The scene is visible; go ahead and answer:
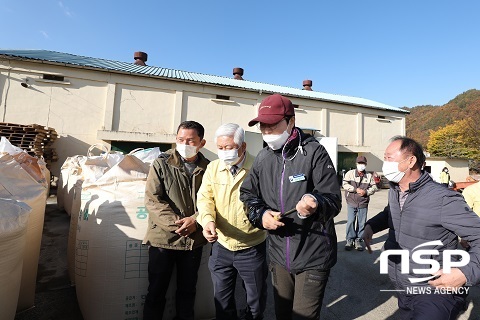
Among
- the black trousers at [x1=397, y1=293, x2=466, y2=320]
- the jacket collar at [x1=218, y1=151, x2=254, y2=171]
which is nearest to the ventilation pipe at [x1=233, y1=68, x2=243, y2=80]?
the jacket collar at [x1=218, y1=151, x2=254, y2=171]

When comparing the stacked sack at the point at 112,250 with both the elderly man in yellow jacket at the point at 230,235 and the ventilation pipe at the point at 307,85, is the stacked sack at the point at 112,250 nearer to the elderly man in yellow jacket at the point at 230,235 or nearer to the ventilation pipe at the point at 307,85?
the elderly man in yellow jacket at the point at 230,235

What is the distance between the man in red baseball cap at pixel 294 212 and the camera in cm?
134

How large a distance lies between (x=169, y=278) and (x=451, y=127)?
140ft

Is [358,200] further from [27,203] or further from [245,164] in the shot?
[27,203]

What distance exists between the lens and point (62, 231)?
13.5 ft

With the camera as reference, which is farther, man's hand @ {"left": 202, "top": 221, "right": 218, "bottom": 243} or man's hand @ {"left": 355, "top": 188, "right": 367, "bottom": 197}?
man's hand @ {"left": 355, "top": 188, "right": 367, "bottom": 197}

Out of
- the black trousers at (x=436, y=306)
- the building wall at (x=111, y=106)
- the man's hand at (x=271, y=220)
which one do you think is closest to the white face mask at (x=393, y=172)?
the black trousers at (x=436, y=306)

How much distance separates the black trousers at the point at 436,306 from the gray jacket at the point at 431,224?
0.26ft

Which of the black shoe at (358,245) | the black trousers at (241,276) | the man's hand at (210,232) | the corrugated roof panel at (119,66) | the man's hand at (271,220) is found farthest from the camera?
the corrugated roof panel at (119,66)

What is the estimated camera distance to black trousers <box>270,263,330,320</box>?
4.45 ft

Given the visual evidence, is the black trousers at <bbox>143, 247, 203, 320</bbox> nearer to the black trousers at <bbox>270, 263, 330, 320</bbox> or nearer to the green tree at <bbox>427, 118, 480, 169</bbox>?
the black trousers at <bbox>270, 263, 330, 320</bbox>

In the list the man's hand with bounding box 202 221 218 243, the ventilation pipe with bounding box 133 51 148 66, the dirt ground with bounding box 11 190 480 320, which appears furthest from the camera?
the ventilation pipe with bounding box 133 51 148 66

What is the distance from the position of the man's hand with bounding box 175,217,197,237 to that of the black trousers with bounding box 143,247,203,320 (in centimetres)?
19

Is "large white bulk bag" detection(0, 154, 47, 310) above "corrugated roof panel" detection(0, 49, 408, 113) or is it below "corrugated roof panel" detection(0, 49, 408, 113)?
below
